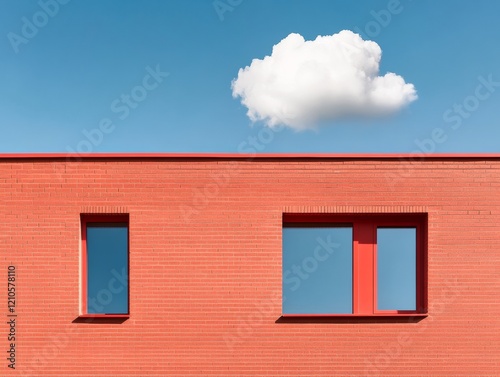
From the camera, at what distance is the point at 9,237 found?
7531mm

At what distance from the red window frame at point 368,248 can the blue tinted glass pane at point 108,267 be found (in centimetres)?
274

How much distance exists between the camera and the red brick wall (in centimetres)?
751

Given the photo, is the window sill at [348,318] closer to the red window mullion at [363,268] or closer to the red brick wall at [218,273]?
the red brick wall at [218,273]

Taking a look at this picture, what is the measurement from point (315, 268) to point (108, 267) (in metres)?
3.40

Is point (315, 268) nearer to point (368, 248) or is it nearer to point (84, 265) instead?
point (368, 248)

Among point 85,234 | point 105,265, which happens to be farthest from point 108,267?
point 85,234

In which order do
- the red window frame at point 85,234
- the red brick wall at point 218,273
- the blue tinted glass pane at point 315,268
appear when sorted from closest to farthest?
the red brick wall at point 218,273 → the red window frame at point 85,234 → the blue tinted glass pane at point 315,268

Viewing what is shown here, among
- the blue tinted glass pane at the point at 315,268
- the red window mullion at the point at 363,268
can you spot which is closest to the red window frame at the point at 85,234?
the blue tinted glass pane at the point at 315,268

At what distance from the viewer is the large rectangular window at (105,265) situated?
305 inches

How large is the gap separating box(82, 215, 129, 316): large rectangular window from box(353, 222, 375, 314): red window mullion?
373cm

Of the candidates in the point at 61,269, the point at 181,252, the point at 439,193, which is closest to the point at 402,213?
the point at 439,193

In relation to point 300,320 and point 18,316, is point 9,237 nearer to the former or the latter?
point 18,316

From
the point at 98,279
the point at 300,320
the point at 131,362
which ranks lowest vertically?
the point at 131,362

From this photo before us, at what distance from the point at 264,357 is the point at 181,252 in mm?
2116
